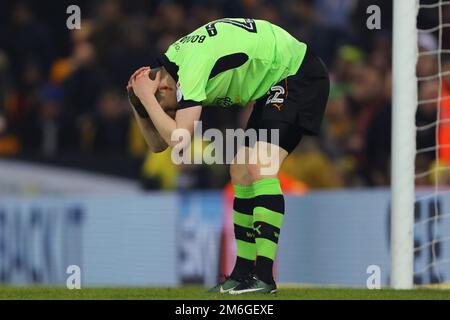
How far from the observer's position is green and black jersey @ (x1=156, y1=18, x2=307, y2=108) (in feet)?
25.5

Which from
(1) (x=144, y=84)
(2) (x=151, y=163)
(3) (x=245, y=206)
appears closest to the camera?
Result: (1) (x=144, y=84)

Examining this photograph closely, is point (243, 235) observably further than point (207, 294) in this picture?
Yes

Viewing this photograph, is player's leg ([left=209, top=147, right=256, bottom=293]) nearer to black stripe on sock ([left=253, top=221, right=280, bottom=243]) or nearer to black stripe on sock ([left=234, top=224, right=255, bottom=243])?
black stripe on sock ([left=234, top=224, right=255, bottom=243])

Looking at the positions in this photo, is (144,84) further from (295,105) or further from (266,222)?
(266,222)

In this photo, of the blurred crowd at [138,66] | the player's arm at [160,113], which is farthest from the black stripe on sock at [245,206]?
the blurred crowd at [138,66]

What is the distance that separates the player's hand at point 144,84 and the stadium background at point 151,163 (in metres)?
3.49

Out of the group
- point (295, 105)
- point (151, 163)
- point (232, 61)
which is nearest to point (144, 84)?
point (232, 61)

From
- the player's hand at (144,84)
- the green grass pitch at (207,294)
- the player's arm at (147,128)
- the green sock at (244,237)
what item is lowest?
the green grass pitch at (207,294)

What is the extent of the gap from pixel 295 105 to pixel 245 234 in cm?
86

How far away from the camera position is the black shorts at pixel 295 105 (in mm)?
8023

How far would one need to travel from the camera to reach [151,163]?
15016 millimetres

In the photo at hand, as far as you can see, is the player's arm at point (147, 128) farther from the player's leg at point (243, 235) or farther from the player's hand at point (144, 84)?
the player's leg at point (243, 235)

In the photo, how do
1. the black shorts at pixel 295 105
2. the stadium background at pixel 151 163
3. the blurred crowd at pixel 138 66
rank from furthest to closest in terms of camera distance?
the blurred crowd at pixel 138 66 < the stadium background at pixel 151 163 < the black shorts at pixel 295 105
